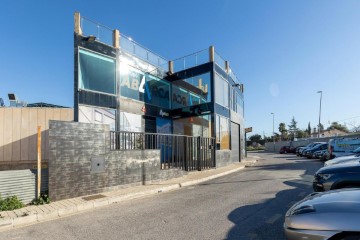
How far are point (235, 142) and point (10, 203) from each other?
20.4 meters

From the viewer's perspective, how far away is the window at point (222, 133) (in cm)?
2121

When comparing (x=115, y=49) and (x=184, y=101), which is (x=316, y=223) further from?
(x=184, y=101)

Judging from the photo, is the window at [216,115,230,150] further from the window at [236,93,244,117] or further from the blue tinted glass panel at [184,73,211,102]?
the window at [236,93,244,117]

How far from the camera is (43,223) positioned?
6.60 meters

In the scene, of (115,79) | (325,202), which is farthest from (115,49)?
(325,202)

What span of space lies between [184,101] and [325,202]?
1958cm

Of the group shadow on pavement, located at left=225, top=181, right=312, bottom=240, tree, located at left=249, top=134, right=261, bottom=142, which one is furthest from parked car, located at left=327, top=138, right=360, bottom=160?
tree, located at left=249, top=134, right=261, bottom=142

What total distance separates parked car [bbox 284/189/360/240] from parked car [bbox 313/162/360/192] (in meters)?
2.39

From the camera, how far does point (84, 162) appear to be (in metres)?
9.25

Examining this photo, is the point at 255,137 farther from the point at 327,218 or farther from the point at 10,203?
the point at 327,218

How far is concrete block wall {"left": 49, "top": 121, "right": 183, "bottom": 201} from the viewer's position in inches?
335

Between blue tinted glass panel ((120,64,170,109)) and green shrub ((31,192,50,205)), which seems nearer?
green shrub ((31,192,50,205))

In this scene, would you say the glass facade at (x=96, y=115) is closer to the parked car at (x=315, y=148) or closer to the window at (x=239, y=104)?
the window at (x=239, y=104)

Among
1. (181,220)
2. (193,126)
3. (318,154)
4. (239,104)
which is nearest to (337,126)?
(318,154)
